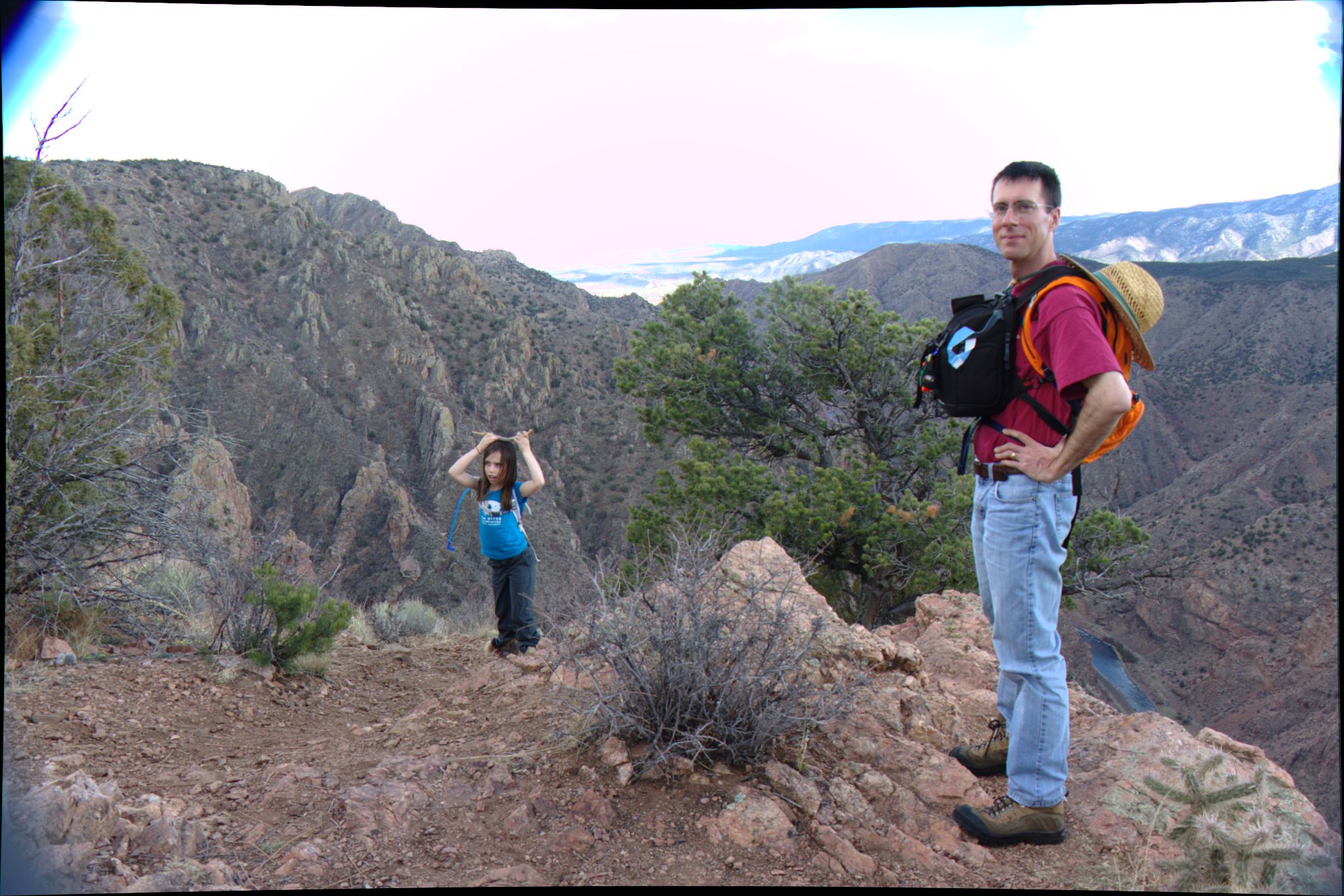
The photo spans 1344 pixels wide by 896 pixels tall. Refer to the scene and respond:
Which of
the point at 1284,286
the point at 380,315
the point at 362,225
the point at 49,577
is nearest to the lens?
the point at 49,577

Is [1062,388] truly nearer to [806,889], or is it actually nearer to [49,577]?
[806,889]

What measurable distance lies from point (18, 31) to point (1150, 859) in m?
3.80

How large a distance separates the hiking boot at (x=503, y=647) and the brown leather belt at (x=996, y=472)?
10.7 ft

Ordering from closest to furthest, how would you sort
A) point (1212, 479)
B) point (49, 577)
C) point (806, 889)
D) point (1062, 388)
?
point (806, 889) → point (1062, 388) → point (49, 577) → point (1212, 479)

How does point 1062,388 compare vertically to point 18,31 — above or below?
below

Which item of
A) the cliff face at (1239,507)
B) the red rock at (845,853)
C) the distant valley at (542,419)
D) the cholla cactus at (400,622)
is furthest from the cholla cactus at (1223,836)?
the distant valley at (542,419)

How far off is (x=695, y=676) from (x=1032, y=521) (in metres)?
1.21

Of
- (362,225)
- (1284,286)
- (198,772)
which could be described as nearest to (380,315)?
(362,225)

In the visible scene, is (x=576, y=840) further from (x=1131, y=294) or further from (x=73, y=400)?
(x=73, y=400)

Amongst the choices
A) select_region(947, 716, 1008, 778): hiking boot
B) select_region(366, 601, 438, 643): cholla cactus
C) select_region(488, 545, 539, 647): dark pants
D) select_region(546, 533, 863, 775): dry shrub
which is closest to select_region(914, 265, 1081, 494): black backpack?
select_region(546, 533, 863, 775): dry shrub

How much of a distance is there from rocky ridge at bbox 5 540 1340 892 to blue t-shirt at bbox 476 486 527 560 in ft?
3.68

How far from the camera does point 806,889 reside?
84.1 inches

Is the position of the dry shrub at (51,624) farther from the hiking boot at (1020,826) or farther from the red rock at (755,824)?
the hiking boot at (1020,826)

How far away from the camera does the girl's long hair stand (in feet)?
16.3
